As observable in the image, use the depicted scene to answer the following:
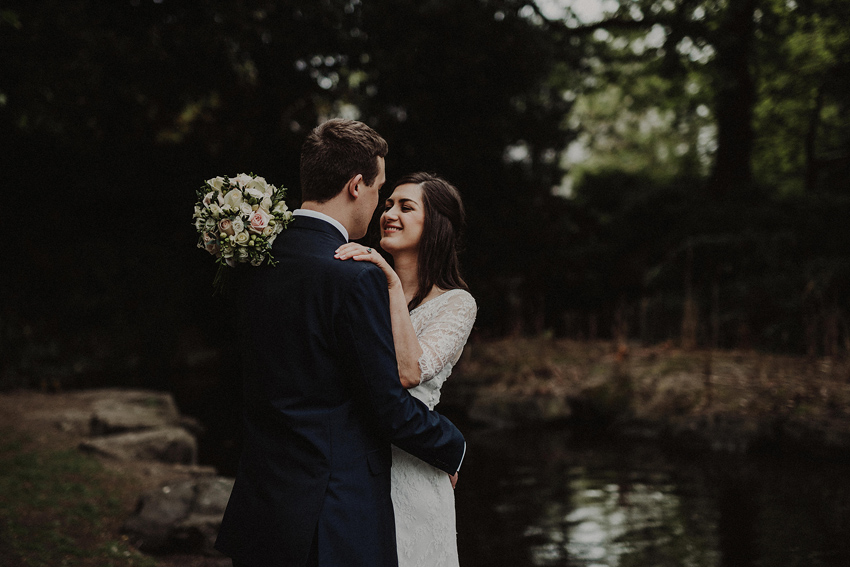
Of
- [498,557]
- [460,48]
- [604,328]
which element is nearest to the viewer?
[498,557]

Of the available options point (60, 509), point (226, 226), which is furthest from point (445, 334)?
point (60, 509)

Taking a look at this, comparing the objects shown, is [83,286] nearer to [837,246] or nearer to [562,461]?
[562,461]

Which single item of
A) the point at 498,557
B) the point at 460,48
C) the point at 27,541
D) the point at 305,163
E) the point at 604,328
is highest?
the point at 460,48

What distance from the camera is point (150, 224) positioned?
1332 centimetres

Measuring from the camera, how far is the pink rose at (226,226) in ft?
7.00

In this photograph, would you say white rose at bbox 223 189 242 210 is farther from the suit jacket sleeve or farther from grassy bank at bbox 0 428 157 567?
grassy bank at bbox 0 428 157 567

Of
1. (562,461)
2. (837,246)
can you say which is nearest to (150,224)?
(562,461)

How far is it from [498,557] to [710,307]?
893 cm

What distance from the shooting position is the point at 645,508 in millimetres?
6578

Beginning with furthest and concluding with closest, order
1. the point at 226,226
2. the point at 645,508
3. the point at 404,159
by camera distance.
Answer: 1. the point at 404,159
2. the point at 645,508
3. the point at 226,226

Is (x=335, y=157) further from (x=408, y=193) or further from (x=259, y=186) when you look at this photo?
(x=408, y=193)

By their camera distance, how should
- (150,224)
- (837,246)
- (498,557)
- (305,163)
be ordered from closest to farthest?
1. (305,163)
2. (498,557)
3. (837,246)
4. (150,224)

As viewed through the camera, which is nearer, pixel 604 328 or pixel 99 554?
pixel 99 554

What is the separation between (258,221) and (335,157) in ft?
1.04
